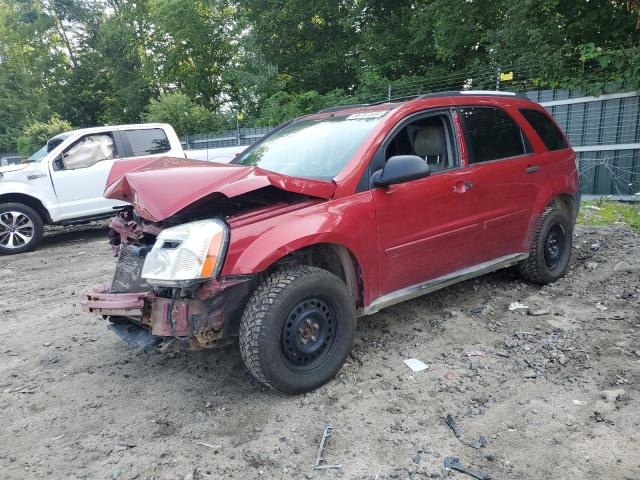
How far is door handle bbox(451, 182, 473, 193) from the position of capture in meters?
3.83

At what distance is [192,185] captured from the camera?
2869mm

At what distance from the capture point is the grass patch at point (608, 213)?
7121 millimetres

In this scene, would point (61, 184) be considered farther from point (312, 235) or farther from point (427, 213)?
point (427, 213)

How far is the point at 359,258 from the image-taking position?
329 cm

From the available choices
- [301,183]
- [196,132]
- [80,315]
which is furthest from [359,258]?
[196,132]

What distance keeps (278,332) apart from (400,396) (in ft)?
2.93

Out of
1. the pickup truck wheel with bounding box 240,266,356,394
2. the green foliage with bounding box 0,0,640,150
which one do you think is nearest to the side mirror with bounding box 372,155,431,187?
the pickup truck wheel with bounding box 240,266,356,394

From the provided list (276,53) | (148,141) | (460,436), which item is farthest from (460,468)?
(276,53)

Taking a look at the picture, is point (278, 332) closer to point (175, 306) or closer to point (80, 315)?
point (175, 306)

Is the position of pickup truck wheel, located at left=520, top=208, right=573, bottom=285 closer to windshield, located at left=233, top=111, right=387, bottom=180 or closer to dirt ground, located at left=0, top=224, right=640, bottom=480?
dirt ground, located at left=0, top=224, right=640, bottom=480

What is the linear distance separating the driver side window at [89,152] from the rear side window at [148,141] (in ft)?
1.19

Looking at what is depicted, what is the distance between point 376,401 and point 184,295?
1.35 meters

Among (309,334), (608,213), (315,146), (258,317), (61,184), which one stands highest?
(315,146)

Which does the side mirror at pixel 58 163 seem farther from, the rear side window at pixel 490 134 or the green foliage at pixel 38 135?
the green foliage at pixel 38 135
